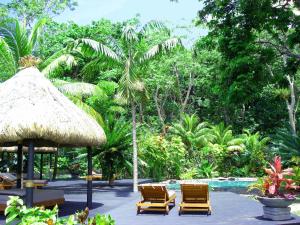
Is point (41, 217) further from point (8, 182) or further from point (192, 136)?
point (192, 136)

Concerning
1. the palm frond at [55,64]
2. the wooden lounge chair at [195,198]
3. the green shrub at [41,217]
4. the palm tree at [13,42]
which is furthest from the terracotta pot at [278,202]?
the palm tree at [13,42]

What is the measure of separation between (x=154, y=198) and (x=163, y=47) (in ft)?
20.1

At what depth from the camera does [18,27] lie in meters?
15.0

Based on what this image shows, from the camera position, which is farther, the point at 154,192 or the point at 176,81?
the point at 176,81

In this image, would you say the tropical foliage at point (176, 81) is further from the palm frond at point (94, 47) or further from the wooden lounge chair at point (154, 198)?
the wooden lounge chair at point (154, 198)

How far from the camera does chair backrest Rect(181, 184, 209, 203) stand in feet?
31.3

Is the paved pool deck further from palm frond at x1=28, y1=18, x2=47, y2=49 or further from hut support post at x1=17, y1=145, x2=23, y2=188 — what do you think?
palm frond at x1=28, y1=18, x2=47, y2=49

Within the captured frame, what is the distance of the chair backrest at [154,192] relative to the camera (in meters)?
9.66

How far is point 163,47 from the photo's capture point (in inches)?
567

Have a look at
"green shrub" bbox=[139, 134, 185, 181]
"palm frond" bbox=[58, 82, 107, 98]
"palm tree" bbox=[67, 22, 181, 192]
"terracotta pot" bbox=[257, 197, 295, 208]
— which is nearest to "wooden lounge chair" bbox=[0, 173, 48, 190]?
"palm tree" bbox=[67, 22, 181, 192]

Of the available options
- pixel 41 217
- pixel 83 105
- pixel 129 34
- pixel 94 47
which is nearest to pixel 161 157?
pixel 83 105

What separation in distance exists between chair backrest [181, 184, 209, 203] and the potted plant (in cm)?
148

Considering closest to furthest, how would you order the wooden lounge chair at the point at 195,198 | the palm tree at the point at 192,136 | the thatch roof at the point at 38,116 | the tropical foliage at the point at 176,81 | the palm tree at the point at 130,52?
the thatch roof at the point at 38,116
the wooden lounge chair at the point at 195,198
the tropical foliage at the point at 176,81
the palm tree at the point at 130,52
the palm tree at the point at 192,136

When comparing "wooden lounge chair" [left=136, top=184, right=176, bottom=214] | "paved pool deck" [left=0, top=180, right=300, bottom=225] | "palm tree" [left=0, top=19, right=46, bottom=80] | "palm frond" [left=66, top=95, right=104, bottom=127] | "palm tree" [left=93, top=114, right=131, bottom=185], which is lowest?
"paved pool deck" [left=0, top=180, right=300, bottom=225]
